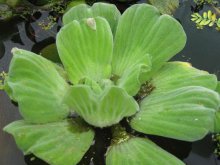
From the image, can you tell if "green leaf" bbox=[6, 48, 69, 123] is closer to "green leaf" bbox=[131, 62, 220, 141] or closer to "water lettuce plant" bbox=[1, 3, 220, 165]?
"water lettuce plant" bbox=[1, 3, 220, 165]

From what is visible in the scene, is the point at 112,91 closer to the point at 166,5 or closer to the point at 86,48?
the point at 86,48

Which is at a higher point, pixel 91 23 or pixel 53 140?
pixel 91 23

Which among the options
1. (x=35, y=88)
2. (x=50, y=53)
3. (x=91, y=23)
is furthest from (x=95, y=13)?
(x=35, y=88)

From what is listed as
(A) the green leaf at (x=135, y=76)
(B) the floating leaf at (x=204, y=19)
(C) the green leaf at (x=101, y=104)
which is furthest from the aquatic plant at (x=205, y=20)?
(C) the green leaf at (x=101, y=104)

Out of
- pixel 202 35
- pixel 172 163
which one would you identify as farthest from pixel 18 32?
pixel 172 163

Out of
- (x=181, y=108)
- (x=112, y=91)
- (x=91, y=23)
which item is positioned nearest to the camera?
(x=112, y=91)

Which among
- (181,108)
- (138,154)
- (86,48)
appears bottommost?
(138,154)
